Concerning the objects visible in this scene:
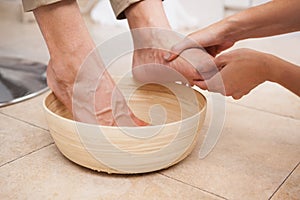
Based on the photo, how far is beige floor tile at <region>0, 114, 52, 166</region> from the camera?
0.90 metres

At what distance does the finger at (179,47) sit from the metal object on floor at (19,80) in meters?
0.51

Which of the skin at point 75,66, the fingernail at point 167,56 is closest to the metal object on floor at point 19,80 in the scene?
the skin at point 75,66

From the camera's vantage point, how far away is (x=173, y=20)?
2270 millimetres

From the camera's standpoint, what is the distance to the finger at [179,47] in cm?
90

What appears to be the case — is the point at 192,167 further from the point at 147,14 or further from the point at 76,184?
the point at 147,14

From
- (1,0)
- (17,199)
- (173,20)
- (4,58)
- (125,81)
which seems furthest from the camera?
(1,0)

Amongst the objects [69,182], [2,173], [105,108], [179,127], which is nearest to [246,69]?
[179,127]

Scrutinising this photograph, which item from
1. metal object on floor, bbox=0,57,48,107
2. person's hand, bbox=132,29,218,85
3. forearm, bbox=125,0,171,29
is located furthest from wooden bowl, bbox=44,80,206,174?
metal object on floor, bbox=0,57,48,107

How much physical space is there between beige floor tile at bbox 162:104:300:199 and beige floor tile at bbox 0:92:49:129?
0.42 metres

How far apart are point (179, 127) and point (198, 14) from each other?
5.69 ft

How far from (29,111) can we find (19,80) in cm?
25

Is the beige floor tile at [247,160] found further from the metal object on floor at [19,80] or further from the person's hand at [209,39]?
the metal object on floor at [19,80]

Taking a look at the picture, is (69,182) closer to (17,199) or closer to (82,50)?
(17,199)

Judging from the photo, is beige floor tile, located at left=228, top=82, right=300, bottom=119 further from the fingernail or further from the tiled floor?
the fingernail
